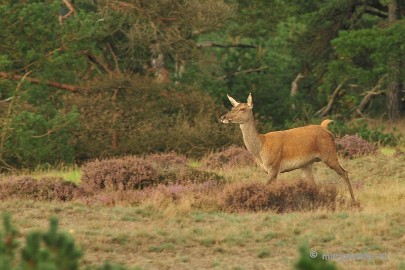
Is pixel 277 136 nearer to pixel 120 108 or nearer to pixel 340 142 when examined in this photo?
pixel 340 142

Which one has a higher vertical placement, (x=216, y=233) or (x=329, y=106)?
(x=216, y=233)

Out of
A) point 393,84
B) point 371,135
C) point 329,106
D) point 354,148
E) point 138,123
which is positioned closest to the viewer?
point 354,148

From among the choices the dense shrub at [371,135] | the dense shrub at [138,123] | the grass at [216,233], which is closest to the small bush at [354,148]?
the dense shrub at [371,135]

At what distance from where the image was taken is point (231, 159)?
70.9 feet

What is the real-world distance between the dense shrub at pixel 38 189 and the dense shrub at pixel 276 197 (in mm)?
2605

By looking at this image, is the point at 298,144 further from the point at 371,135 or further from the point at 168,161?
the point at 371,135

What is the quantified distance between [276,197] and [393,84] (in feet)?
64.8

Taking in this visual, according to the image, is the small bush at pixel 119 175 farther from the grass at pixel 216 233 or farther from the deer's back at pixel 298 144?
the deer's back at pixel 298 144

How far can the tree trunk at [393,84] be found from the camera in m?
30.9

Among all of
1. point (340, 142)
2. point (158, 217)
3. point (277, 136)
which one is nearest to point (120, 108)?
point (340, 142)

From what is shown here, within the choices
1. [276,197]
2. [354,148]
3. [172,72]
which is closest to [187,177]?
[276,197]

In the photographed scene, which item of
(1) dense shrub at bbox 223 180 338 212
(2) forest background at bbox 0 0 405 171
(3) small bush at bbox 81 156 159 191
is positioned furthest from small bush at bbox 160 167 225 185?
(2) forest background at bbox 0 0 405 171

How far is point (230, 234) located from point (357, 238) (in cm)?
148

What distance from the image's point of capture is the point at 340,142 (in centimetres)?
2228
